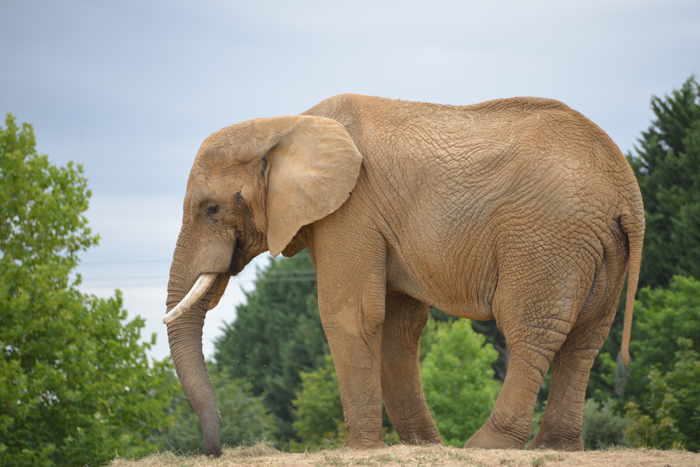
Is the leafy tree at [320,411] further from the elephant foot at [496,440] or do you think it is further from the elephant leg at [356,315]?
the elephant foot at [496,440]

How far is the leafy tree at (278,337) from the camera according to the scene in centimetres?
5531

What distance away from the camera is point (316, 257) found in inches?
508

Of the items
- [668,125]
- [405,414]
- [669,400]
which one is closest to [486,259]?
[405,414]

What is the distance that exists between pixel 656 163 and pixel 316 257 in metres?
34.5

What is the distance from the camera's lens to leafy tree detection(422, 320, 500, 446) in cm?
4097

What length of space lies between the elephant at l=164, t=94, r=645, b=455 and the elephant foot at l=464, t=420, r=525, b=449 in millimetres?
16

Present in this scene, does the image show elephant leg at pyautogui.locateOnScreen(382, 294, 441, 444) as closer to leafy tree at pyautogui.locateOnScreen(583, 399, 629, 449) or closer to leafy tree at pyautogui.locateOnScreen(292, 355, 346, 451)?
leafy tree at pyautogui.locateOnScreen(583, 399, 629, 449)

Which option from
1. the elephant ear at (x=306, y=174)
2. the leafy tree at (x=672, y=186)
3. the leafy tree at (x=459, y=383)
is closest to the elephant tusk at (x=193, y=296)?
the elephant ear at (x=306, y=174)

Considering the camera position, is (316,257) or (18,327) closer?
(316,257)

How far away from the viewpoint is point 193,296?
13.1m

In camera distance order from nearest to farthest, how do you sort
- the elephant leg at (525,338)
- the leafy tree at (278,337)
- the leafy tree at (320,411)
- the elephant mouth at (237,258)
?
the elephant leg at (525,338), the elephant mouth at (237,258), the leafy tree at (320,411), the leafy tree at (278,337)

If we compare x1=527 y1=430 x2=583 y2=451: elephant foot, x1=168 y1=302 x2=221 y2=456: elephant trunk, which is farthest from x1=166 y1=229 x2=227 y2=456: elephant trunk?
x1=527 y1=430 x2=583 y2=451: elephant foot

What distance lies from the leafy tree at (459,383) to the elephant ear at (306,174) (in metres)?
28.5

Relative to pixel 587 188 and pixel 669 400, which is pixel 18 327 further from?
pixel 669 400
